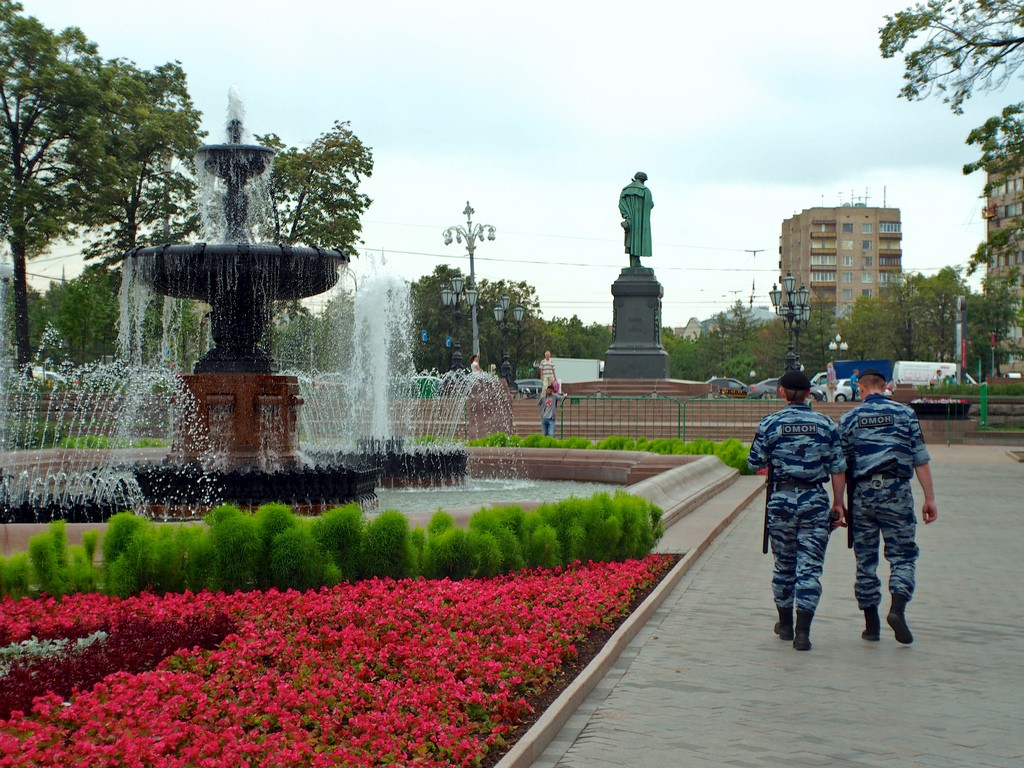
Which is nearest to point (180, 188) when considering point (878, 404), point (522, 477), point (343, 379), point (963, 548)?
point (343, 379)

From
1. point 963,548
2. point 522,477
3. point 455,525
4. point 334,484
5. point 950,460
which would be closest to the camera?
point 455,525

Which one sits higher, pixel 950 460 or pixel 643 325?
pixel 643 325

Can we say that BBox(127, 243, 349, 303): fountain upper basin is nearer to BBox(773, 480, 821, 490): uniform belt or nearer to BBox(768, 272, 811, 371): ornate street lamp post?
BBox(773, 480, 821, 490): uniform belt

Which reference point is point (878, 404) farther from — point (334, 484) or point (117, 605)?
point (334, 484)

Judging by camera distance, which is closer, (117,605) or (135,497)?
(117,605)

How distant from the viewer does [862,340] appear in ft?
295

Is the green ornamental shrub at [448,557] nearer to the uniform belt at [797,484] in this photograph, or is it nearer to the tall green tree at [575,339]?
the uniform belt at [797,484]

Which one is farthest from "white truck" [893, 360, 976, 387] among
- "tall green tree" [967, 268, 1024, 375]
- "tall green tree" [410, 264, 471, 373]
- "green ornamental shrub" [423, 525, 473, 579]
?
"green ornamental shrub" [423, 525, 473, 579]

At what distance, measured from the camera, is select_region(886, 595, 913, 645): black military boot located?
7414 mm

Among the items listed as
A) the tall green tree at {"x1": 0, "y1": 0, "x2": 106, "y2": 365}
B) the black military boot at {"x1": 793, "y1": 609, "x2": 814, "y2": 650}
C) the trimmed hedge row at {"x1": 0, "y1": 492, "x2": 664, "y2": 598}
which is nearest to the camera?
the black military boot at {"x1": 793, "y1": 609, "x2": 814, "y2": 650}

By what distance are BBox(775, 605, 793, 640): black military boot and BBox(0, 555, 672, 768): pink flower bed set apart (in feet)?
3.49

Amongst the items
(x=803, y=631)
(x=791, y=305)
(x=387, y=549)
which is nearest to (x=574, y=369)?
(x=791, y=305)

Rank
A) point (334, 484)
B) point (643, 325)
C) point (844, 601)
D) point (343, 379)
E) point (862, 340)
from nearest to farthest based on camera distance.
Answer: point (844, 601) → point (334, 484) → point (343, 379) → point (643, 325) → point (862, 340)

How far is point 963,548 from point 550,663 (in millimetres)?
7322
